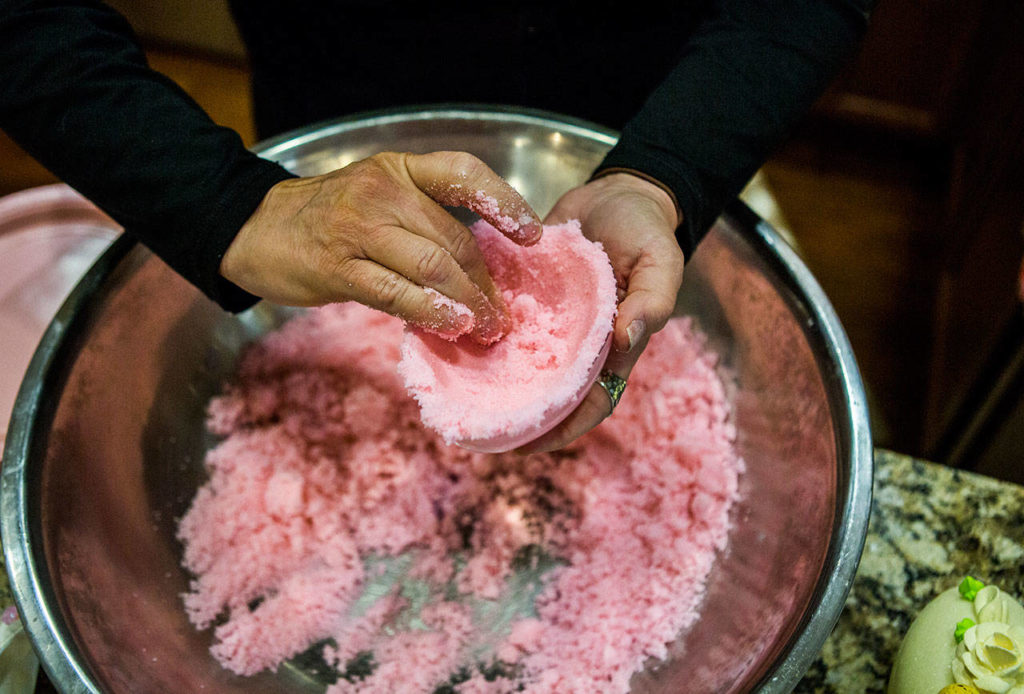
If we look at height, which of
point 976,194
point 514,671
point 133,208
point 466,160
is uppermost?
point 466,160

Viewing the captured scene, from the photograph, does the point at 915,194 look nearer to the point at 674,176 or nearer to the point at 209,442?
the point at 674,176

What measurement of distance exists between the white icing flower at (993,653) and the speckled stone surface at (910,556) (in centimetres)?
12

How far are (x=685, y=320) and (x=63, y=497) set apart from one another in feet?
2.40

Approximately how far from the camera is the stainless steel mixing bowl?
0.67 meters

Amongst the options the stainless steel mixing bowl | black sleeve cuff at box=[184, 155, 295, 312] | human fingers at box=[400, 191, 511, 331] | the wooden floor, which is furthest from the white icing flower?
the wooden floor

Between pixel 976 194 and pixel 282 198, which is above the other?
pixel 282 198

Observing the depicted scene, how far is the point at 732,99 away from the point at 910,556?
523mm

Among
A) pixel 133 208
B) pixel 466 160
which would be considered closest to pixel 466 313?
pixel 466 160

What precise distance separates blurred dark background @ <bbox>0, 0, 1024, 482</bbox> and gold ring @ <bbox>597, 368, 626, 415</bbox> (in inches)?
34.2

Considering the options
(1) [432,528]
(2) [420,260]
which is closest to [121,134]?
(2) [420,260]

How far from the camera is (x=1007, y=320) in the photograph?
123cm

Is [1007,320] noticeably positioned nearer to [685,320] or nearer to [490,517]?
[685,320]

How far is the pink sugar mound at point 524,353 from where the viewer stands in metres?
0.62

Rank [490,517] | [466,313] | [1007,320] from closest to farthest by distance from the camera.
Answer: [466,313]
[490,517]
[1007,320]
